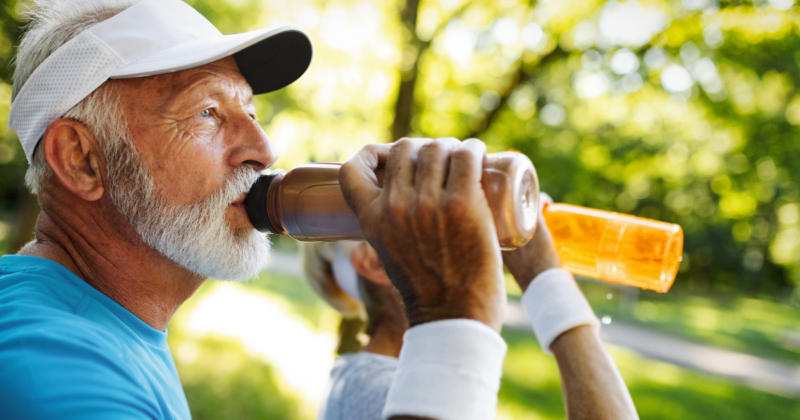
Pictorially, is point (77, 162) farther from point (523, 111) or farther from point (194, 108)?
point (523, 111)

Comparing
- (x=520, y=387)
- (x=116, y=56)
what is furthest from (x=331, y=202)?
(x=520, y=387)

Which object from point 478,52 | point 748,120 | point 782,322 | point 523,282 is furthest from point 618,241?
point 782,322

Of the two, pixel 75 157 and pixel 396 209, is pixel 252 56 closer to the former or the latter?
pixel 75 157

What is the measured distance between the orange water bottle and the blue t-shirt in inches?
49.4

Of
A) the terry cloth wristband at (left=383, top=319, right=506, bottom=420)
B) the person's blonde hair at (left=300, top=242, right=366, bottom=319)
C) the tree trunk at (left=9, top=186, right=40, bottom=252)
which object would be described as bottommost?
the tree trunk at (left=9, top=186, right=40, bottom=252)

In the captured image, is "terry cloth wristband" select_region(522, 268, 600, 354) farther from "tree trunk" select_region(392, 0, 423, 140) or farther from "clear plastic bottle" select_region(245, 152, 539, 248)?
"tree trunk" select_region(392, 0, 423, 140)

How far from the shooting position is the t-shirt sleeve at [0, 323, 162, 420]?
0.88m

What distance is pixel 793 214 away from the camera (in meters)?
24.5

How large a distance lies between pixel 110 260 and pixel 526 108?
6.46 meters

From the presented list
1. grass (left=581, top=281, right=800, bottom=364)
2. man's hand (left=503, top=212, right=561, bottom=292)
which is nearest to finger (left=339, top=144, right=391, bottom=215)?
man's hand (left=503, top=212, right=561, bottom=292)

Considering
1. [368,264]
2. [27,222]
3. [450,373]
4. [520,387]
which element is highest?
[450,373]

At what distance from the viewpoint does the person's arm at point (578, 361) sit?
1.39 meters

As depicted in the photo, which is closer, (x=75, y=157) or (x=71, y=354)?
(x=71, y=354)

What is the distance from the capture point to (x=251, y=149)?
1.37m
